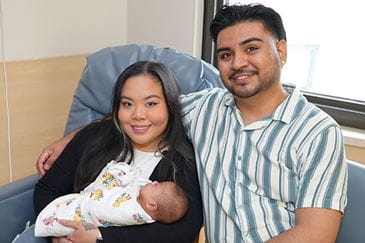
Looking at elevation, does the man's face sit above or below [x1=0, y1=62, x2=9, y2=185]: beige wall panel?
above

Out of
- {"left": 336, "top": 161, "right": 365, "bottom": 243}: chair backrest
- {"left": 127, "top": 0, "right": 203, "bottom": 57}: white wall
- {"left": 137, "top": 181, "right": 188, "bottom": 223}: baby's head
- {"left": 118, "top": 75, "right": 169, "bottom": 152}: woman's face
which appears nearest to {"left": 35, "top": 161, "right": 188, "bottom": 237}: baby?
{"left": 137, "top": 181, "right": 188, "bottom": 223}: baby's head

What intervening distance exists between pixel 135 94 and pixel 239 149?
0.37 metres

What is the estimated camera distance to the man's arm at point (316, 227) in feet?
3.82

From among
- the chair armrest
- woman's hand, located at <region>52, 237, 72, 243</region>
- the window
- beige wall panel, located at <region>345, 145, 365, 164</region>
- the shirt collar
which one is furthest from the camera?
the window

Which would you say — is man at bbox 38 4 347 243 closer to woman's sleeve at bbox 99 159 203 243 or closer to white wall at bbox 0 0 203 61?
woman's sleeve at bbox 99 159 203 243

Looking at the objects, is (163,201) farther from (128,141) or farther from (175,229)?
(128,141)

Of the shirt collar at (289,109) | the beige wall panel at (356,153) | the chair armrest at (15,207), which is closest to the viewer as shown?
the shirt collar at (289,109)

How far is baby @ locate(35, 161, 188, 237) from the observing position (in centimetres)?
132

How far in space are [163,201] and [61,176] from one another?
43 centimetres

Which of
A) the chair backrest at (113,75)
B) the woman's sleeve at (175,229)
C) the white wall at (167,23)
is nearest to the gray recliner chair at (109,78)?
the chair backrest at (113,75)

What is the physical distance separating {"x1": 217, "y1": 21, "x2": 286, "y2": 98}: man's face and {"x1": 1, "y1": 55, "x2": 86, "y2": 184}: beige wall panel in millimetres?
1094

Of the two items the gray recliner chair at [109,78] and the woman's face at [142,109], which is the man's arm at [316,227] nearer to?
the woman's face at [142,109]

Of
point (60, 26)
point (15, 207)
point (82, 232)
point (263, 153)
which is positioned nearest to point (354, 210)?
point (263, 153)

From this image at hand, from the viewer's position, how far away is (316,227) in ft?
3.82
